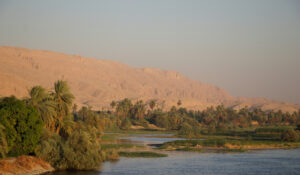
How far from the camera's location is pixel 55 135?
50.1 m

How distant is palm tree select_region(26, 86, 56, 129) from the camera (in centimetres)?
4959

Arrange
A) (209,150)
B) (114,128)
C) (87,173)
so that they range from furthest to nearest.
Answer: (114,128)
(209,150)
(87,173)

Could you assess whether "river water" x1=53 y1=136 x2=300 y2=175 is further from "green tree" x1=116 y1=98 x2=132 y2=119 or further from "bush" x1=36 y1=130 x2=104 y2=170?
"green tree" x1=116 y1=98 x2=132 y2=119

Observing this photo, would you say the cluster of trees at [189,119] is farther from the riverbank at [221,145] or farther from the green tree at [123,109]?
the riverbank at [221,145]

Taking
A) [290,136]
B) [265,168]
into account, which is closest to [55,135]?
[265,168]

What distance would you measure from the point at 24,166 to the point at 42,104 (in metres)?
8.57

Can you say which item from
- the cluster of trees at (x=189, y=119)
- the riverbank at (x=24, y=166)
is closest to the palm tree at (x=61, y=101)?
the riverbank at (x=24, y=166)

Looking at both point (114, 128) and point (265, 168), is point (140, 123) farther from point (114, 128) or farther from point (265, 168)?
point (265, 168)

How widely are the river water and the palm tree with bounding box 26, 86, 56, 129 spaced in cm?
744

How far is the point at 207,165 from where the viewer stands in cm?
5541

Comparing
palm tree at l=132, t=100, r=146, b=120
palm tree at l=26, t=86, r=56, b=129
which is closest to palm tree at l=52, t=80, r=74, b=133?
palm tree at l=26, t=86, r=56, b=129

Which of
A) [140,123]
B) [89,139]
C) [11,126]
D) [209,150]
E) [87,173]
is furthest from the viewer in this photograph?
[140,123]

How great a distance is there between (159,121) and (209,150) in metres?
77.4

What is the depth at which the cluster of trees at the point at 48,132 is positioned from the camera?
45125 mm
